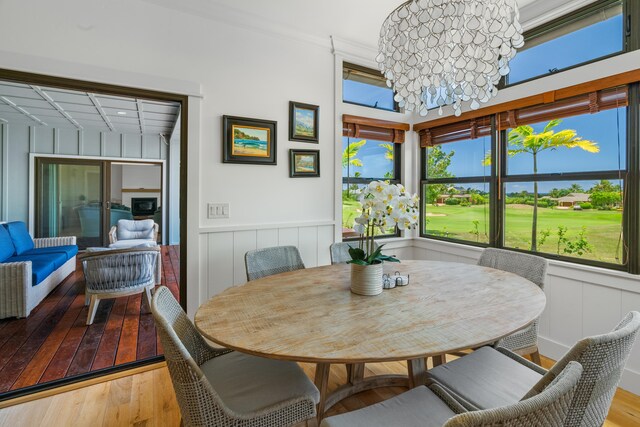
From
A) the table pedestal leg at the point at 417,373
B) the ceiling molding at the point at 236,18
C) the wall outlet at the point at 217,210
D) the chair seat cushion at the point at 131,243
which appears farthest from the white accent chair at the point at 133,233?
the table pedestal leg at the point at 417,373

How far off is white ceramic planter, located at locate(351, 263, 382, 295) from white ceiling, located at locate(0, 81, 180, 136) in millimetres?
2940

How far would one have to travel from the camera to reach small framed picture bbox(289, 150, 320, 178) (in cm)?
273

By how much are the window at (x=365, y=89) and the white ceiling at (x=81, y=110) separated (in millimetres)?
1957

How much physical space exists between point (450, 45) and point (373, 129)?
181 centimetres

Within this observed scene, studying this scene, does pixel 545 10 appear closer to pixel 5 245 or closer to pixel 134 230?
pixel 5 245

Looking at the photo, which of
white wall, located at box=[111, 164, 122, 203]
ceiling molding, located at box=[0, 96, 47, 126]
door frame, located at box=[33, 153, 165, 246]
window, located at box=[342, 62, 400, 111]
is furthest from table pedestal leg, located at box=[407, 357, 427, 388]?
white wall, located at box=[111, 164, 122, 203]

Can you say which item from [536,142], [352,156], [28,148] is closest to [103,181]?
[28,148]

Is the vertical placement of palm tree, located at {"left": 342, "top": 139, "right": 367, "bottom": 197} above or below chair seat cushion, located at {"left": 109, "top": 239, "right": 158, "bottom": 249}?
above

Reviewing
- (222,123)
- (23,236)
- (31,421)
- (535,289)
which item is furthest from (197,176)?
(23,236)

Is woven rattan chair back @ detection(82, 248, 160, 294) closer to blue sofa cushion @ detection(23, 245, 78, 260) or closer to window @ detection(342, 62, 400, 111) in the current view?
blue sofa cushion @ detection(23, 245, 78, 260)

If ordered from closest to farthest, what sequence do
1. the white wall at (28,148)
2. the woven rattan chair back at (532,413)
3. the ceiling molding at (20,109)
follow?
the woven rattan chair back at (532,413) < the ceiling molding at (20,109) < the white wall at (28,148)

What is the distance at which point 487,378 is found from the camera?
4.21ft

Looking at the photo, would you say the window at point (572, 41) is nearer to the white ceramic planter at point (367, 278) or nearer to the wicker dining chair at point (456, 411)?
the white ceramic planter at point (367, 278)

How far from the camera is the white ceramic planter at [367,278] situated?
1546mm
